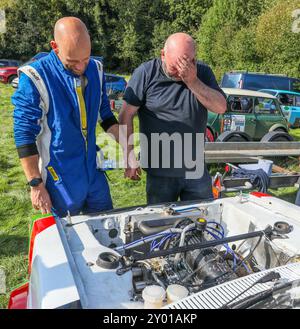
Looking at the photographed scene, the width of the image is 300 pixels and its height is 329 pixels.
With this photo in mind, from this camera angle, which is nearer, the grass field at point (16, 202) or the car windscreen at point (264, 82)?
the grass field at point (16, 202)

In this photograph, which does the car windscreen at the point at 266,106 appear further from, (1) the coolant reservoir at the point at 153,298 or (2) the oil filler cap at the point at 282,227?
(1) the coolant reservoir at the point at 153,298

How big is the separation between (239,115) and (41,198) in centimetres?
606

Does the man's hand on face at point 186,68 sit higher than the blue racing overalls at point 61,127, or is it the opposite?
the man's hand on face at point 186,68

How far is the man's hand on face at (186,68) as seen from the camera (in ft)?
8.16

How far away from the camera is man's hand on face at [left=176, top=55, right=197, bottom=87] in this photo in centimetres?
249

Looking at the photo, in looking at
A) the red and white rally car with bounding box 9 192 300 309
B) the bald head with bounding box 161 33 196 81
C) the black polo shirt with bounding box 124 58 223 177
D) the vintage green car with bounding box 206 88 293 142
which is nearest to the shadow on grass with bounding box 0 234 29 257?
the red and white rally car with bounding box 9 192 300 309

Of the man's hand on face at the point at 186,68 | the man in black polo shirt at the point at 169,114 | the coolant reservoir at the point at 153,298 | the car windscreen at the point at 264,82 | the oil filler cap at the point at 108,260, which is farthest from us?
the car windscreen at the point at 264,82

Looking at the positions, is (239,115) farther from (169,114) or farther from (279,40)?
(279,40)

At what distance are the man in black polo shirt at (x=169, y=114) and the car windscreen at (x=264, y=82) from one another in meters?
12.0

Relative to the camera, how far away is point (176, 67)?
256cm

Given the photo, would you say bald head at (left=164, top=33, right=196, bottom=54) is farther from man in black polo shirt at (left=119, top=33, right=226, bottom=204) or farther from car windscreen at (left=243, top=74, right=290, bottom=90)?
→ car windscreen at (left=243, top=74, right=290, bottom=90)

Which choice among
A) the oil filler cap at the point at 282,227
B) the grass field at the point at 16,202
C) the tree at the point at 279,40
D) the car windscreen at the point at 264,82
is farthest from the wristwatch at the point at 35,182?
the tree at the point at 279,40

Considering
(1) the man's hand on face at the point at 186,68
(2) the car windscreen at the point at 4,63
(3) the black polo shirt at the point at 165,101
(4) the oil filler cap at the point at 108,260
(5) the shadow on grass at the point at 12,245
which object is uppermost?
(2) the car windscreen at the point at 4,63

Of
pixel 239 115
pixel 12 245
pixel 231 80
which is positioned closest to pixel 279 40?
pixel 231 80
